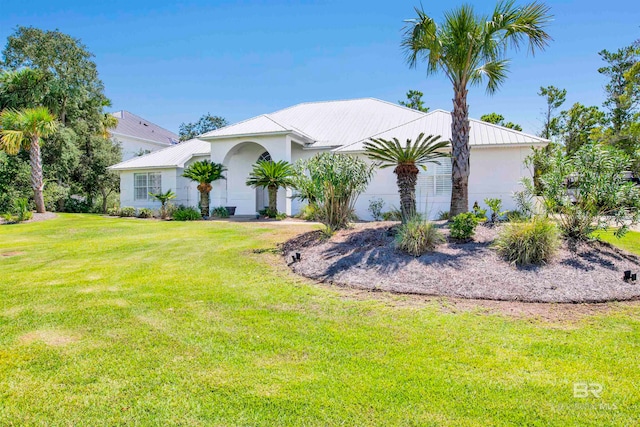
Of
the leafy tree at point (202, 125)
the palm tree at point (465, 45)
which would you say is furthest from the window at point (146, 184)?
the leafy tree at point (202, 125)

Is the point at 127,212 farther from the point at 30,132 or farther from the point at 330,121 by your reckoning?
the point at 330,121

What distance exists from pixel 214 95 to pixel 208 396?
32.3 m

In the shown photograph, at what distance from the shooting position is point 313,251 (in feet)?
29.3

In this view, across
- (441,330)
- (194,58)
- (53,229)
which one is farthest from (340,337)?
(194,58)

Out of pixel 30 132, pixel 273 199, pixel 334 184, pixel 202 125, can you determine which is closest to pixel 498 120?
pixel 273 199

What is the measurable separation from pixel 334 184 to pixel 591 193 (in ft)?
19.9

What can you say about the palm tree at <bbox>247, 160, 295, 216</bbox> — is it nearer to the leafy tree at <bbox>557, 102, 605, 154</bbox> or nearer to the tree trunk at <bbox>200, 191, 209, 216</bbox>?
the tree trunk at <bbox>200, 191, 209, 216</bbox>

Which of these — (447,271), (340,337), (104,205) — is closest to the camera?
(340,337)

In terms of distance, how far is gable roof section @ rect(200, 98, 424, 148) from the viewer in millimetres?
20266

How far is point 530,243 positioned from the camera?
7.03m

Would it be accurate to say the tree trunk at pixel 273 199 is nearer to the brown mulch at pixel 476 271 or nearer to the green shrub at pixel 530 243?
the brown mulch at pixel 476 271

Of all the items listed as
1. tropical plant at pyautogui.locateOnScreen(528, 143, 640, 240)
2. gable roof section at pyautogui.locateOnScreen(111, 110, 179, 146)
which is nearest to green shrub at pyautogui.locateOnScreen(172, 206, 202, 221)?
tropical plant at pyautogui.locateOnScreen(528, 143, 640, 240)

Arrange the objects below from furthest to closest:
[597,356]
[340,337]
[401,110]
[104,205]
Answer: [104,205]
[401,110]
[340,337]
[597,356]

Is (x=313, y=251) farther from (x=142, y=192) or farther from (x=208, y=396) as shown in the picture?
(x=142, y=192)
